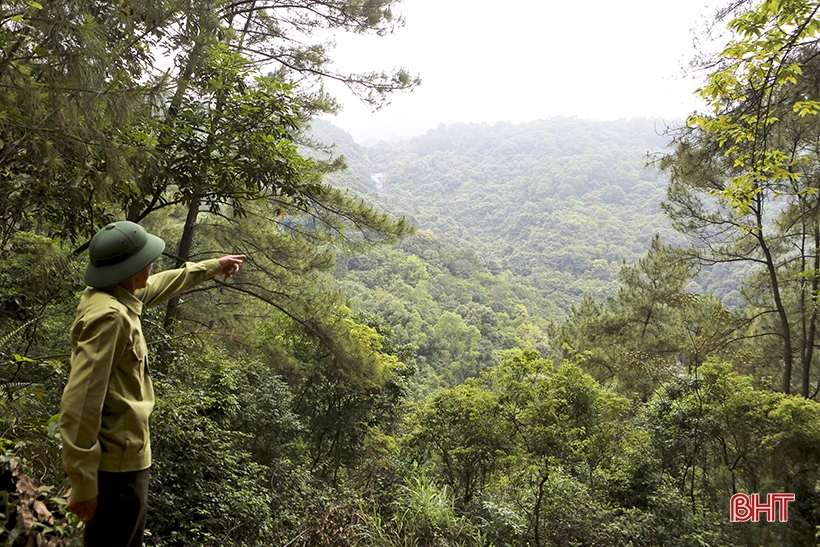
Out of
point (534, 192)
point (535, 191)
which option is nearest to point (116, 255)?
point (534, 192)

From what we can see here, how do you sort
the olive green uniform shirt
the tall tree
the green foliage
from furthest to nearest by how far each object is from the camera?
1. the green foliage
2. the tall tree
3. the olive green uniform shirt

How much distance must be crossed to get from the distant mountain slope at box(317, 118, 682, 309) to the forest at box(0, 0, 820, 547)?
42.4m

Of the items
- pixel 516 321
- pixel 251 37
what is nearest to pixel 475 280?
pixel 516 321

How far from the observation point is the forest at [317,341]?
278 cm

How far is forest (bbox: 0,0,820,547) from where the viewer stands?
9.12 feet

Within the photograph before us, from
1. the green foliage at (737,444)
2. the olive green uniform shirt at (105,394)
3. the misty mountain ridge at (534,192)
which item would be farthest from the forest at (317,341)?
the misty mountain ridge at (534,192)

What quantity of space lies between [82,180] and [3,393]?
4.15ft

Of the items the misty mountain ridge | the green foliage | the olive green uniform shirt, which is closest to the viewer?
the olive green uniform shirt

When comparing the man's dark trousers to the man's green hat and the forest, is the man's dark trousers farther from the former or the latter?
the man's green hat

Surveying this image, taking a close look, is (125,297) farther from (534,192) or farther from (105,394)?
(534,192)

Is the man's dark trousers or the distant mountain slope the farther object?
the distant mountain slope

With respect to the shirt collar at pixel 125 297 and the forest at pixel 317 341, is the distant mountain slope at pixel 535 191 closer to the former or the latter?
the forest at pixel 317 341

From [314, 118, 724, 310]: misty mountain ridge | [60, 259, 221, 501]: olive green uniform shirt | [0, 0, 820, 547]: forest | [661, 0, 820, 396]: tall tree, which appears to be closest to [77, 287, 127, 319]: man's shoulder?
[60, 259, 221, 501]: olive green uniform shirt

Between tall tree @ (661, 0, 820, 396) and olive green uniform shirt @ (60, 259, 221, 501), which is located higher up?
tall tree @ (661, 0, 820, 396)
